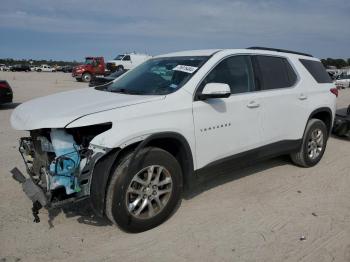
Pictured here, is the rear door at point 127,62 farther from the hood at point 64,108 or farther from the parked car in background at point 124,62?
the hood at point 64,108

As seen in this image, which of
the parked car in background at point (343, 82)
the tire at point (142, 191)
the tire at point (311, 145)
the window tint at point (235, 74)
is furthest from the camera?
the parked car in background at point (343, 82)

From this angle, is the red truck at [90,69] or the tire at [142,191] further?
the red truck at [90,69]

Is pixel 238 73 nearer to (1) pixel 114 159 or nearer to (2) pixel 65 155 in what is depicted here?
(1) pixel 114 159

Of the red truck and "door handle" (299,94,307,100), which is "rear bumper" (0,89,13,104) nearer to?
"door handle" (299,94,307,100)

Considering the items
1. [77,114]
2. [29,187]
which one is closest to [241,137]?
[77,114]

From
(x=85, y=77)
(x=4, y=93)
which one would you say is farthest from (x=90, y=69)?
(x=4, y=93)

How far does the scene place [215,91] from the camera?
3.88 metres

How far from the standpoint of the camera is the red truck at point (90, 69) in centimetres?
3123

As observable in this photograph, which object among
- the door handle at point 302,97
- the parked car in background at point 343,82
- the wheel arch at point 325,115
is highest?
the door handle at point 302,97

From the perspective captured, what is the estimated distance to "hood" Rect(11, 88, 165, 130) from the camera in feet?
11.0

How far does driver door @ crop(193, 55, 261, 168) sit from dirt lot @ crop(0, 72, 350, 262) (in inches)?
26.1

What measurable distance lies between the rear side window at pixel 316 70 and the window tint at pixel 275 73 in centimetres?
48

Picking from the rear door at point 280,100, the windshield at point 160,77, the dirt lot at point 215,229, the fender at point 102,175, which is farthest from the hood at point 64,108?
the rear door at point 280,100

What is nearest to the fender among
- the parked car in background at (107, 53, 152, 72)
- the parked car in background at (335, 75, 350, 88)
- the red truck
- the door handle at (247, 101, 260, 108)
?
the door handle at (247, 101, 260, 108)
